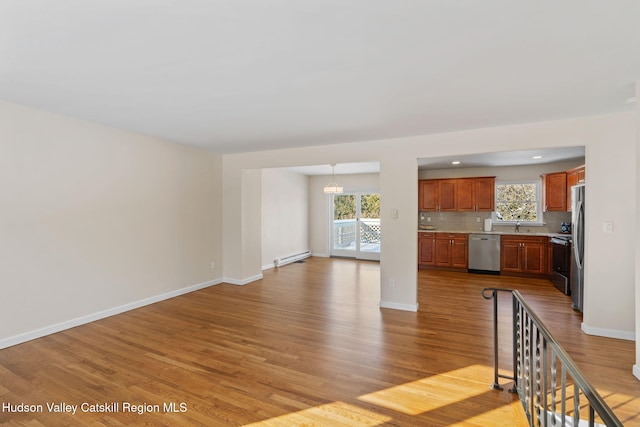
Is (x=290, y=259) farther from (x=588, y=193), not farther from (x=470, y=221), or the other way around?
(x=588, y=193)

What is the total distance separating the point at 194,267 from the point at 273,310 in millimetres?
1905

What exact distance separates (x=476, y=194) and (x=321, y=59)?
594cm

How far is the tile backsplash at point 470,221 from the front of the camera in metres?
6.50

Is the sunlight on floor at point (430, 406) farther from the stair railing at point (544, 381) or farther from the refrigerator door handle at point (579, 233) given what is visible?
the refrigerator door handle at point (579, 233)

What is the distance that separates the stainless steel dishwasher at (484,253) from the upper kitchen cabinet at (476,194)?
0.68m

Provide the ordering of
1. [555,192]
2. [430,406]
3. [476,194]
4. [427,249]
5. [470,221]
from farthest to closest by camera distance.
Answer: [470,221]
[427,249]
[476,194]
[555,192]
[430,406]

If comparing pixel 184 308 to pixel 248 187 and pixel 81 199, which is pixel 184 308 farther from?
pixel 248 187

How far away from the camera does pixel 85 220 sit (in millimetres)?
3676

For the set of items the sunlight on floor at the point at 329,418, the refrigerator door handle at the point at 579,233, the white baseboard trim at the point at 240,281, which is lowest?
the sunlight on floor at the point at 329,418

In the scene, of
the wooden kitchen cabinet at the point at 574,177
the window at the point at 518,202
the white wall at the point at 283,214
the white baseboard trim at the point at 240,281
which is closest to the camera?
the wooden kitchen cabinet at the point at 574,177

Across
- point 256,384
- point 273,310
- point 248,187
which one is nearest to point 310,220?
point 248,187

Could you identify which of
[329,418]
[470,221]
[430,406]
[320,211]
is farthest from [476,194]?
[329,418]

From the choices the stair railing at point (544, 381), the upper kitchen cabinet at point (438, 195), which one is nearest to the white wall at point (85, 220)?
the stair railing at point (544, 381)

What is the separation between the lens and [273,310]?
4.24 m
